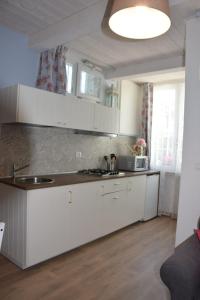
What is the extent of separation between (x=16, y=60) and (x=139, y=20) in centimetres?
184

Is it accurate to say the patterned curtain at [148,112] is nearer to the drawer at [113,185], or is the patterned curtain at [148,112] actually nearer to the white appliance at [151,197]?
the white appliance at [151,197]

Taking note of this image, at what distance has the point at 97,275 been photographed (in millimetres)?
2299

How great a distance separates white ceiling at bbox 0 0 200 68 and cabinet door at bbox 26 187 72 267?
5.58 feet

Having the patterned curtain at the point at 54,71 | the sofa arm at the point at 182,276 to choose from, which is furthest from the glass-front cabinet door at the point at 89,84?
the sofa arm at the point at 182,276

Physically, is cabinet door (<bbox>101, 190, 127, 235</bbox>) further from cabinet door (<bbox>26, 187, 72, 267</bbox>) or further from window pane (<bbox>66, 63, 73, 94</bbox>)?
window pane (<bbox>66, 63, 73, 94</bbox>)

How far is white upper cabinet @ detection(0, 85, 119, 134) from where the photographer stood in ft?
8.16

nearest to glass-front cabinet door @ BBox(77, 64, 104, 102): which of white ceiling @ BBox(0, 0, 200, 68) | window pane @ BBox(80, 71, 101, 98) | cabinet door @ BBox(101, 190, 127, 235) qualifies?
window pane @ BBox(80, 71, 101, 98)

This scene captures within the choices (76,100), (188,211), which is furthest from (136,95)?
(188,211)

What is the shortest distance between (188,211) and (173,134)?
236cm

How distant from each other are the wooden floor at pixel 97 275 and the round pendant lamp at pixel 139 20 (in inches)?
81.7

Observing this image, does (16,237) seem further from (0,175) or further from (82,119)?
(82,119)

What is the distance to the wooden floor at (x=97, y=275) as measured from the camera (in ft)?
6.56

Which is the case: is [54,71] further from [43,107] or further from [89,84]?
[89,84]

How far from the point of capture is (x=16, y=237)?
2355mm
